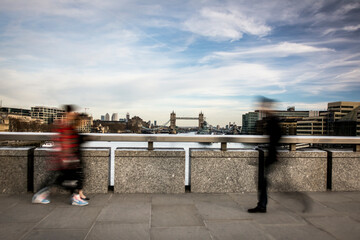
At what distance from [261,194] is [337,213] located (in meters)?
1.29

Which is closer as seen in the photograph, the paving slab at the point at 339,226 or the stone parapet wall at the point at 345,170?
the paving slab at the point at 339,226

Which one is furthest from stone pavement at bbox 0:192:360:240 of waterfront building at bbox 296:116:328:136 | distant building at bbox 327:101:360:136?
waterfront building at bbox 296:116:328:136

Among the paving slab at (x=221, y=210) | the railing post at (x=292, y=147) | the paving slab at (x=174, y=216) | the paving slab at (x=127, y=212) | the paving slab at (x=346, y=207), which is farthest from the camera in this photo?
the railing post at (x=292, y=147)

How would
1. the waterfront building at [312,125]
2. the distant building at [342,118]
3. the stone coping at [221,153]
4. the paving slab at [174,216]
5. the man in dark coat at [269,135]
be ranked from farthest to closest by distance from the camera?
the waterfront building at [312,125] → the distant building at [342,118] → the stone coping at [221,153] → the man in dark coat at [269,135] → the paving slab at [174,216]

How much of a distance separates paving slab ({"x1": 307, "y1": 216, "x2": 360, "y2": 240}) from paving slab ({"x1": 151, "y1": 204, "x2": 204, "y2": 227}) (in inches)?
69.2

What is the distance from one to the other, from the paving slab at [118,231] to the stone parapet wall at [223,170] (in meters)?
1.97

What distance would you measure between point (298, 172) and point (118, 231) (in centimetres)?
401

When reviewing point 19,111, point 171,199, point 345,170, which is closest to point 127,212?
point 171,199

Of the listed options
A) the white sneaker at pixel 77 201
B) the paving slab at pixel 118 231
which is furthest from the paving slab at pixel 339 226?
the white sneaker at pixel 77 201

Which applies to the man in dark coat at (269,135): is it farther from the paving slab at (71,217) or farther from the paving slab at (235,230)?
the paving slab at (71,217)

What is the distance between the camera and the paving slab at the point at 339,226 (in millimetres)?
3677

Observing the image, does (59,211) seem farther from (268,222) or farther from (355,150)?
(355,150)

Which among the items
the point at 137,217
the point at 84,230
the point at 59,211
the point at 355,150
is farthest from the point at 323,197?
the point at 59,211

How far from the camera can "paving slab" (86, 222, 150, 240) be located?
3506 millimetres
